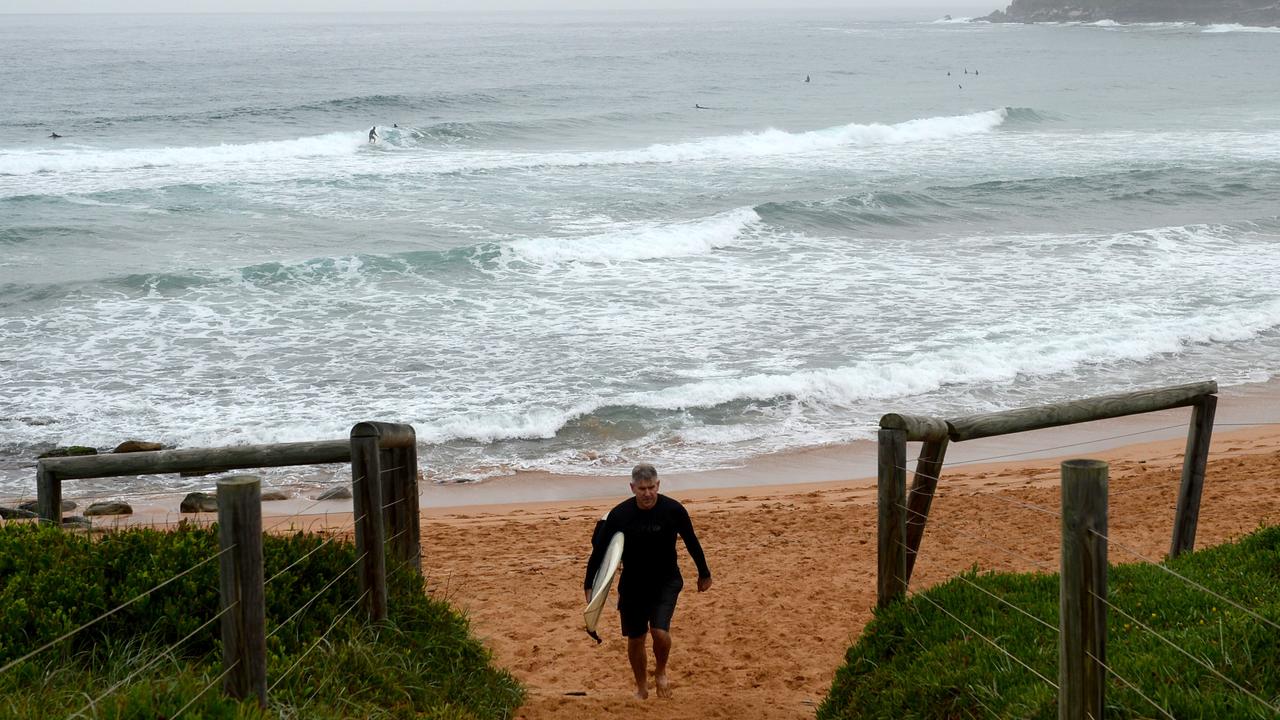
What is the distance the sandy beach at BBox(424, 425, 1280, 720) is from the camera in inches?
260

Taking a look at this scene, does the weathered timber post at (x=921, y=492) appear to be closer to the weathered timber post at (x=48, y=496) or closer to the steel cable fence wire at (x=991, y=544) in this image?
the steel cable fence wire at (x=991, y=544)

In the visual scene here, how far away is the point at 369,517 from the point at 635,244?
19.7m

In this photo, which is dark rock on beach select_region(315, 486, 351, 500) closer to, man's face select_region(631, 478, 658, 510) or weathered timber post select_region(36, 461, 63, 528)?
weathered timber post select_region(36, 461, 63, 528)

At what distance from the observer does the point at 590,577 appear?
6.40 metres

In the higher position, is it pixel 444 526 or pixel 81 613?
pixel 81 613

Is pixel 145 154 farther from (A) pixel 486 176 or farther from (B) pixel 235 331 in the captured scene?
(B) pixel 235 331

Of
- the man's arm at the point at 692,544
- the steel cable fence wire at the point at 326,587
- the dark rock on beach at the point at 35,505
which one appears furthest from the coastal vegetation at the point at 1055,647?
the dark rock on beach at the point at 35,505

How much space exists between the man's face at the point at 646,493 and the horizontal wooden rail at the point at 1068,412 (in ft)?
5.64

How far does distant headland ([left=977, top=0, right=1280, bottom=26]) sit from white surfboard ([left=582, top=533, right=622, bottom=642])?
154317 millimetres

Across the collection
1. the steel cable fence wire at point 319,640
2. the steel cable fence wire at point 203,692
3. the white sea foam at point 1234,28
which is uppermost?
the white sea foam at point 1234,28

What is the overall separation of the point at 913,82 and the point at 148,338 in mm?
64190

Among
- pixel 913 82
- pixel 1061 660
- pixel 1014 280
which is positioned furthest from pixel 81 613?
pixel 913 82

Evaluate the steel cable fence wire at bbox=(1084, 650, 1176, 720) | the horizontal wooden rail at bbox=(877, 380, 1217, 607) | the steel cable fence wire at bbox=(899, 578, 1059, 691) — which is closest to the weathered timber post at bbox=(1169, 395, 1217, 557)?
the horizontal wooden rail at bbox=(877, 380, 1217, 607)

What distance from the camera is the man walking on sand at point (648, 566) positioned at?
6.38m
